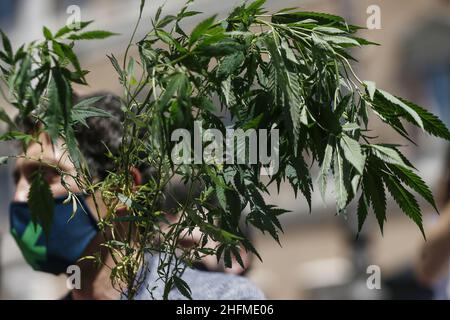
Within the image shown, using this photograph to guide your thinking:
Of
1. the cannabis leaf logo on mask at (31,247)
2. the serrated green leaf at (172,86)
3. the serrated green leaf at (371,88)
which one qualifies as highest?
the serrated green leaf at (172,86)

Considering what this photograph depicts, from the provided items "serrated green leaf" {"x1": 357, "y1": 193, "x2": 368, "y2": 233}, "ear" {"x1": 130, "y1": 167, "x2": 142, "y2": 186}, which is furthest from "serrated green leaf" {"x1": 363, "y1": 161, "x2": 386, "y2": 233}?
"ear" {"x1": 130, "y1": 167, "x2": 142, "y2": 186}

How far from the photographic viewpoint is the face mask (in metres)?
3.06

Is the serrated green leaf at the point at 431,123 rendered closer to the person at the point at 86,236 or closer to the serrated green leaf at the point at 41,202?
the serrated green leaf at the point at 41,202

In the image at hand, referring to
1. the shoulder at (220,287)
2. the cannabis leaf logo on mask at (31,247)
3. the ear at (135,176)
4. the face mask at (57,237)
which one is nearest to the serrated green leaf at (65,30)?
the ear at (135,176)

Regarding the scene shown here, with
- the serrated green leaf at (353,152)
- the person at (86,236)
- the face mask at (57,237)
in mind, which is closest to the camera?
the serrated green leaf at (353,152)

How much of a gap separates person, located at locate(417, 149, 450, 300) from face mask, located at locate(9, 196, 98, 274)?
5.91ft

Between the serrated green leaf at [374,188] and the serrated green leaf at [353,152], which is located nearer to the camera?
the serrated green leaf at [353,152]

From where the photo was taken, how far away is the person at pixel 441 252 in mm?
4363

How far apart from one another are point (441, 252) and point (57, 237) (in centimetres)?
192

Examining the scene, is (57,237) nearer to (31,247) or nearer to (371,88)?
(31,247)

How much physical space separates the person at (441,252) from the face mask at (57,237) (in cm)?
180

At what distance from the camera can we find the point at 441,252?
14.5 ft

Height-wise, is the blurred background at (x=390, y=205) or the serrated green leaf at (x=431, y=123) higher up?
the serrated green leaf at (x=431, y=123)
